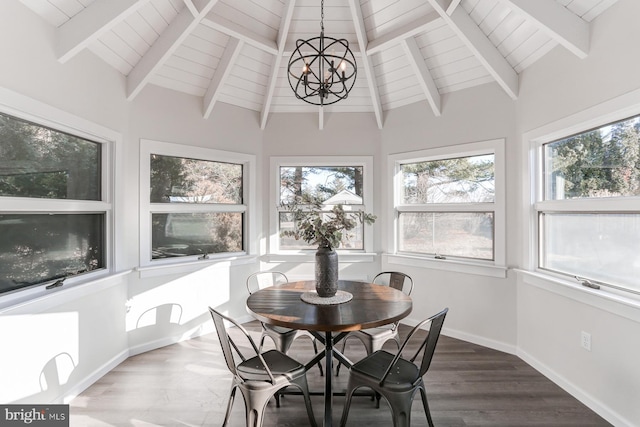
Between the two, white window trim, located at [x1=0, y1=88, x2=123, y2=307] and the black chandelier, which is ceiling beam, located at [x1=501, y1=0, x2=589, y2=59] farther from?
white window trim, located at [x1=0, y1=88, x2=123, y2=307]

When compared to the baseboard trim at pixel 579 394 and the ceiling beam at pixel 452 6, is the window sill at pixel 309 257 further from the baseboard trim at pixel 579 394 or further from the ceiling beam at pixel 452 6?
the ceiling beam at pixel 452 6

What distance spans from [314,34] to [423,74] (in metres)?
1.25

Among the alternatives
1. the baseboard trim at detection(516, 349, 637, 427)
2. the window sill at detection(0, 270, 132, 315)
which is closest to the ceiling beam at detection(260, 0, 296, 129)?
the window sill at detection(0, 270, 132, 315)

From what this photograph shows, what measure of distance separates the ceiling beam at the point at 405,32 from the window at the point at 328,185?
1.31m

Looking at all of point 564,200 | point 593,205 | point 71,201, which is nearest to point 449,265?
point 564,200

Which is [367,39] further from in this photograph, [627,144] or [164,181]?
[164,181]

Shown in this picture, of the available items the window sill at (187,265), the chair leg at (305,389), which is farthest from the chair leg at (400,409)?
the window sill at (187,265)

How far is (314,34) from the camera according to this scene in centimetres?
336

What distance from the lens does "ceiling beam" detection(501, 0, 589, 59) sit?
2.33 m

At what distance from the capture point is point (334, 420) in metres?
2.14

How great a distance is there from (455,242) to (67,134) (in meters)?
3.83

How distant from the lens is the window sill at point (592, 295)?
79.8 inches

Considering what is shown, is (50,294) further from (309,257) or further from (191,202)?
(309,257)

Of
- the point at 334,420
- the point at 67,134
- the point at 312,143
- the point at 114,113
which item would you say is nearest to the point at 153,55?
the point at 114,113
